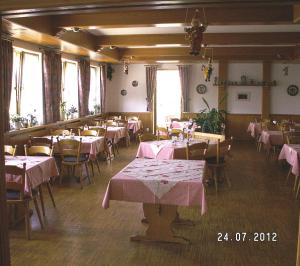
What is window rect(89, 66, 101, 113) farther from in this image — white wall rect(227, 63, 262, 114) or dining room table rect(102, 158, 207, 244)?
dining room table rect(102, 158, 207, 244)

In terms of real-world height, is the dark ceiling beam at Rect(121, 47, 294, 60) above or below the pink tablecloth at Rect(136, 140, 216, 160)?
above

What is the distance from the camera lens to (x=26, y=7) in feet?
8.31

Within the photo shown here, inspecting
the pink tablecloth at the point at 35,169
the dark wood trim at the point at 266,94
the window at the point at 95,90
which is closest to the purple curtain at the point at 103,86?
the window at the point at 95,90

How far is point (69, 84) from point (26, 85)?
2.29 meters

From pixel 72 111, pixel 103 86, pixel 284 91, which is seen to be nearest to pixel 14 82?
pixel 72 111

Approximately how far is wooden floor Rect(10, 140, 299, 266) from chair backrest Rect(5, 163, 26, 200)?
0.59 m

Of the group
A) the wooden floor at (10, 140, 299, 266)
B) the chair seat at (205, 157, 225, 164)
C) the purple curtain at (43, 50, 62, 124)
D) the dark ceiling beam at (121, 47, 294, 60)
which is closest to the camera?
the wooden floor at (10, 140, 299, 266)

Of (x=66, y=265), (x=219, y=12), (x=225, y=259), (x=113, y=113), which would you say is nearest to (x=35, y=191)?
(x=66, y=265)

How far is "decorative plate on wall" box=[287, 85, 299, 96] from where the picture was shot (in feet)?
41.6

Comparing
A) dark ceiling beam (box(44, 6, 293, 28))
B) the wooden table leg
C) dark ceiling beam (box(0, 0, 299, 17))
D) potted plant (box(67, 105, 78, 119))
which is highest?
dark ceiling beam (box(44, 6, 293, 28))

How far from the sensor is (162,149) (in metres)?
6.32

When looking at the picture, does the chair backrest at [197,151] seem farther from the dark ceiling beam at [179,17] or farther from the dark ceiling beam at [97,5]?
the dark ceiling beam at [97,5]

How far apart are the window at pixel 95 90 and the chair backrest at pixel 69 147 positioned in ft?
20.0

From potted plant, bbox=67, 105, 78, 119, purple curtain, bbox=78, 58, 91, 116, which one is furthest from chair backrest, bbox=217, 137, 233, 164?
purple curtain, bbox=78, 58, 91, 116
